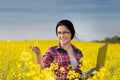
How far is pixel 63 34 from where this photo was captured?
468 cm

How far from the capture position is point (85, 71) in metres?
4.49

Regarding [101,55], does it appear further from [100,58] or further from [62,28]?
[62,28]

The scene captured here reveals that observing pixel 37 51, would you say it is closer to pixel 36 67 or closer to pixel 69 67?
pixel 69 67

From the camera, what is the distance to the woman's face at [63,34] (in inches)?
184

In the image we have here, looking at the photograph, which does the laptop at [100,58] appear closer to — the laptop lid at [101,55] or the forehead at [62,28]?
the laptop lid at [101,55]

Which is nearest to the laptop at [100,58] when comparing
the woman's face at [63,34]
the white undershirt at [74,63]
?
the white undershirt at [74,63]

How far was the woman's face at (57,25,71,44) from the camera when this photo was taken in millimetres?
4672

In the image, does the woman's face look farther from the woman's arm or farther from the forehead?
the woman's arm

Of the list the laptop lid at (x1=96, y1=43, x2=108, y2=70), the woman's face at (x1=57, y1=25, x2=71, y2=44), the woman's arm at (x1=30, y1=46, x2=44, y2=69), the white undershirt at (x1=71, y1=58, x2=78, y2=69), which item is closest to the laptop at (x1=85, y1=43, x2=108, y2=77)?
the laptop lid at (x1=96, y1=43, x2=108, y2=70)

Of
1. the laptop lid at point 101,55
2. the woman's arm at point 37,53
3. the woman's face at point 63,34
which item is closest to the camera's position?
the woman's arm at point 37,53

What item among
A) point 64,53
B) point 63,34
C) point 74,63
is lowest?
point 74,63

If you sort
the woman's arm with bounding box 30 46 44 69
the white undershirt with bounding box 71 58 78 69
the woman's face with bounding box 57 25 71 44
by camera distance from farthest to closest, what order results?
the white undershirt with bounding box 71 58 78 69 < the woman's face with bounding box 57 25 71 44 < the woman's arm with bounding box 30 46 44 69

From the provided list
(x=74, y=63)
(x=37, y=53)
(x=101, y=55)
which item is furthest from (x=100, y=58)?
(x=37, y=53)

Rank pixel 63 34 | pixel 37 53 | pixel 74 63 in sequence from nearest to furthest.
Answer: pixel 37 53 → pixel 63 34 → pixel 74 63
